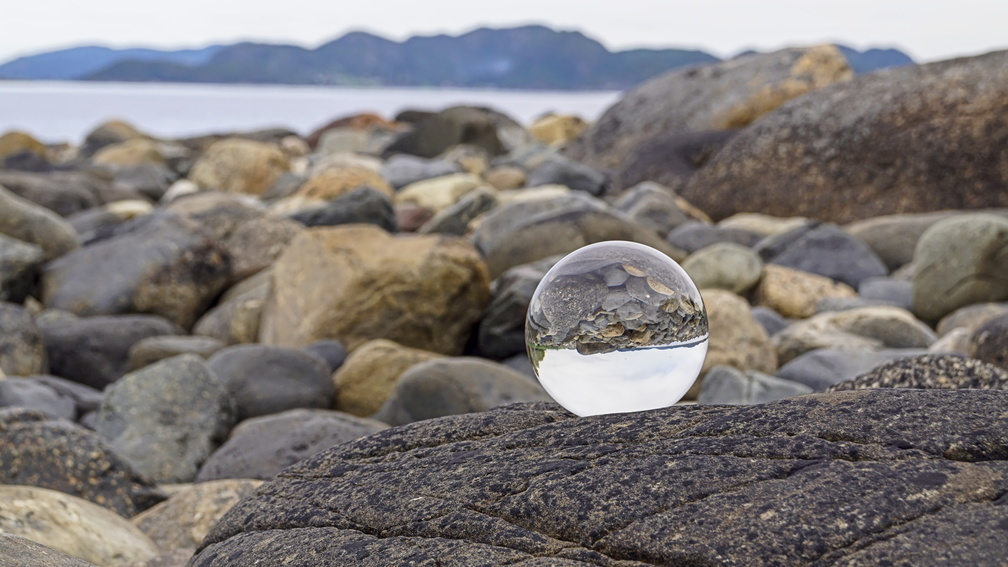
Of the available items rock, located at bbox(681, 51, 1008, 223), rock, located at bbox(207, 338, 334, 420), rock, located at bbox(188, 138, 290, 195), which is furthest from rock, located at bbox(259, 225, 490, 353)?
rock, located at bbox(188, 138, 290, 195)

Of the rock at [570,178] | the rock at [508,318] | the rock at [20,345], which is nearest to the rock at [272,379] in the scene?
the rock at [508,318]

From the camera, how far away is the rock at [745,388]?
639 cm

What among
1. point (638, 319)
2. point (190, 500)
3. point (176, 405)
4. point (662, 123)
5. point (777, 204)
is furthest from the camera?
point (662, 123)

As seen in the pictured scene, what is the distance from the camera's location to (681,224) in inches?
488

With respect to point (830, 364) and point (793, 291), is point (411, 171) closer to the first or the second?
point (793, 291)

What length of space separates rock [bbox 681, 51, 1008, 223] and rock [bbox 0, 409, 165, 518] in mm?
10177

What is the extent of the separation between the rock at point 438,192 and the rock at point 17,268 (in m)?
5.74

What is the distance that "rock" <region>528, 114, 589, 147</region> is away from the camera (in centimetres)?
3203

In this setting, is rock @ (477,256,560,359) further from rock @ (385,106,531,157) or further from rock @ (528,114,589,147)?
rock @ (528,114,589,147)

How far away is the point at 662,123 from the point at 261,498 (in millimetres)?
16463

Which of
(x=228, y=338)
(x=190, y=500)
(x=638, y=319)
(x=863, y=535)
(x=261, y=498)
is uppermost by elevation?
(x=638, y=319)

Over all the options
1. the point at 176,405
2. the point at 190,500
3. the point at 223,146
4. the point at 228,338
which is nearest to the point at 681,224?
the point at 228,338

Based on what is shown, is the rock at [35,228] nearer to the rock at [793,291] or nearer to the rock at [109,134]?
the rock at [793,291]

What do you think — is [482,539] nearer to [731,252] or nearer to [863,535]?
[863,535]
